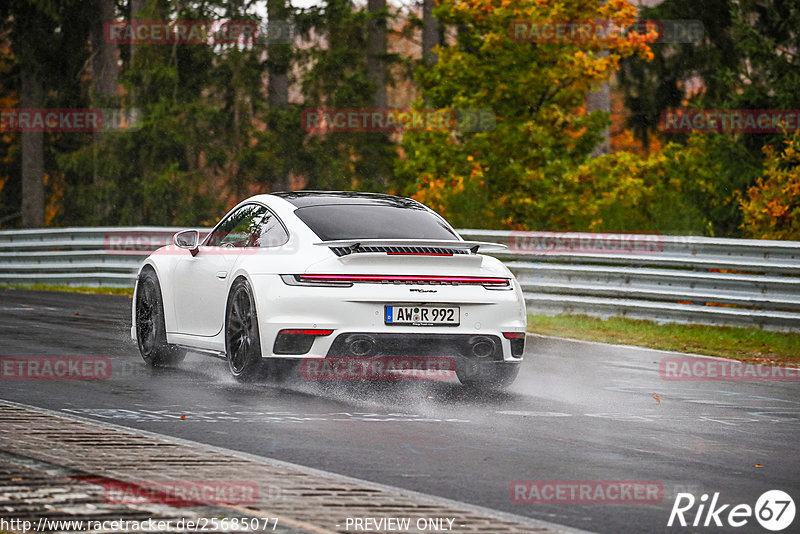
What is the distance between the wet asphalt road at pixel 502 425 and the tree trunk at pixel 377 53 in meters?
30.1

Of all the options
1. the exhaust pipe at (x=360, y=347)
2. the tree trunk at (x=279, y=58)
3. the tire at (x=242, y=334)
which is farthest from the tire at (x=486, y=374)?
the tree trunk at (x=279, y=58)

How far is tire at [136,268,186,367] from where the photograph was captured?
11742 mm

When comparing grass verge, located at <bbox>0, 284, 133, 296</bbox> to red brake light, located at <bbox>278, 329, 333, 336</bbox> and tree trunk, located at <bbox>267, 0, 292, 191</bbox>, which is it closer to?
red brake light, located at <bbox>278, 329, 333, 336</bbox>

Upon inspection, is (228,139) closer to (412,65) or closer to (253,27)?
(253,27)

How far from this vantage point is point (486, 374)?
35.0ft

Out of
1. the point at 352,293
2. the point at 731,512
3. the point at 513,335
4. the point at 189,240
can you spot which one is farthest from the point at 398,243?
the point at 731,512

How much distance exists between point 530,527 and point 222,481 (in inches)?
61.2

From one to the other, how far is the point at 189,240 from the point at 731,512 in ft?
20.4

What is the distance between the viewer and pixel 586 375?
11922 mm

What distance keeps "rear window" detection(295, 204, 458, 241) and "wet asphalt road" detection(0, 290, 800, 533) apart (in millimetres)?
1187

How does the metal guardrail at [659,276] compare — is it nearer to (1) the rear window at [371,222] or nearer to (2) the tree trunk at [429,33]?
(1) the rear window at [371,222]

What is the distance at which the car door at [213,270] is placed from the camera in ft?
35.1

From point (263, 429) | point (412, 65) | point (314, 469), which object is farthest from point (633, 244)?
point (412, 65)

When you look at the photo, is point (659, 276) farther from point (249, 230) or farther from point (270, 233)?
point (270, 233)
